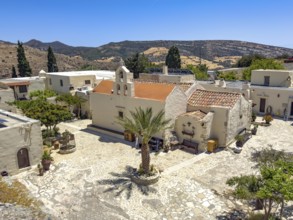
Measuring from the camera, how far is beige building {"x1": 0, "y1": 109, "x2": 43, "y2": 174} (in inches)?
795

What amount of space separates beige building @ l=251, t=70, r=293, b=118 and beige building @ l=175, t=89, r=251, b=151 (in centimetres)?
1052

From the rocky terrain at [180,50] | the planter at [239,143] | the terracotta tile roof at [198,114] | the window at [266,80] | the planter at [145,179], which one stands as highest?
the rocky terrain at [180,50]

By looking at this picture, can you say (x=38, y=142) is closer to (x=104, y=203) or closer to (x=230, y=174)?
(x=104, y=203)

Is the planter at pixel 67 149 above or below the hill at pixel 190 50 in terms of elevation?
below

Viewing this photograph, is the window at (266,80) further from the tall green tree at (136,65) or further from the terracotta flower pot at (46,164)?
the tall green tree at (136,65)

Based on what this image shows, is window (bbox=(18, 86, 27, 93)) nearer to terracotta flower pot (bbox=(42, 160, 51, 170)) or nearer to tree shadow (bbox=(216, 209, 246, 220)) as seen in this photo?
terracotta flower pot (bbox=(42, 160, 51, 170))

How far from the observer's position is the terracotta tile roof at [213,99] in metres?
26.0

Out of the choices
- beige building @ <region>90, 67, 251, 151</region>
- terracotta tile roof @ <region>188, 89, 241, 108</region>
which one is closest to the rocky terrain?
beige building @ <region>90, 67, 251, 151</region>

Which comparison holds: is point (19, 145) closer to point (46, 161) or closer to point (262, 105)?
point (46, 161)

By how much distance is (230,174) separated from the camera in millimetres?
20344

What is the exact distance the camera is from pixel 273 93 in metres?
35.6

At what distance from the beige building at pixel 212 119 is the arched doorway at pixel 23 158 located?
45.1ft

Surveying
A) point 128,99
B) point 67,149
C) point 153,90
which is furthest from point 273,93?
point 67,149

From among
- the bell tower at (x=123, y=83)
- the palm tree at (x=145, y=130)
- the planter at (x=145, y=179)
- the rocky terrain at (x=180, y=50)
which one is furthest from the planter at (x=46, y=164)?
the rocky terrain at (x=180, y=50)
